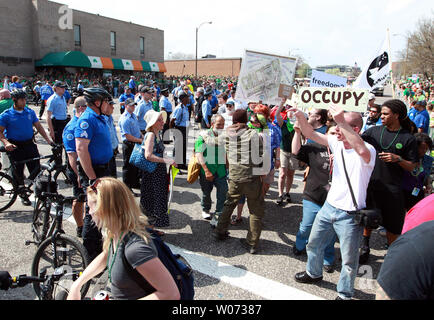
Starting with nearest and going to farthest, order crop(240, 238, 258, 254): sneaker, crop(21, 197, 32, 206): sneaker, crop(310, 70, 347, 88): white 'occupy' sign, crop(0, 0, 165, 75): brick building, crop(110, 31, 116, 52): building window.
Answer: crop(240, 238, 258, 254): sneaker
crop(21, 197, 32, 206): sneaker
crop(310, 70, 347, 88): white 'occupy' sign
crop(0, 0, 165, 75): brick building
crop(110, 31, 116, 52): building window

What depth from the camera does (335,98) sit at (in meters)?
3.31

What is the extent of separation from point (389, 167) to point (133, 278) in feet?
10.6

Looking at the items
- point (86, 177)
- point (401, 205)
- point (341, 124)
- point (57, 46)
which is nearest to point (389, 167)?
point (401, 205)

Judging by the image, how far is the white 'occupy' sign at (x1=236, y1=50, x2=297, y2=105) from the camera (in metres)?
4.07

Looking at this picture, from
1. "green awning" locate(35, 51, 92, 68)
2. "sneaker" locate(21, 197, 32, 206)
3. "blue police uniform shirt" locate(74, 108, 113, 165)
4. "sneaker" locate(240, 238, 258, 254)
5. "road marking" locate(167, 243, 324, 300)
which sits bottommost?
"road marking" locate(167, 243, 324, 300)

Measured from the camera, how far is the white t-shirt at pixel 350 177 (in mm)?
2850

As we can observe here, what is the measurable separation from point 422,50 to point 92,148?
153ft

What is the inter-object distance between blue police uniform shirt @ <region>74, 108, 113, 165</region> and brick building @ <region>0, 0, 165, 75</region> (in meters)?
32.1

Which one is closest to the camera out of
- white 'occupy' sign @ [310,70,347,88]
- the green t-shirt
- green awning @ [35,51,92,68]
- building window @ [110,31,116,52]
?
the green t-shirt

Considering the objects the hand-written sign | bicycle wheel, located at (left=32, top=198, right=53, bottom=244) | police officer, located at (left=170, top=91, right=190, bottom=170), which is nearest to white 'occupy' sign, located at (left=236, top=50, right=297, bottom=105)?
the hand-written sign

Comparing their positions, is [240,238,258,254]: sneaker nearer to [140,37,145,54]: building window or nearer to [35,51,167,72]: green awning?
[35,51,167,72]: green awning

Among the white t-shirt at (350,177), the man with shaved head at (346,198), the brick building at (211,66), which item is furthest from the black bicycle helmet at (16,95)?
the brick building at (211,66)

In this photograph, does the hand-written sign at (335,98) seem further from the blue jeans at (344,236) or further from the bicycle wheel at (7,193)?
the bicycle wheel at (7,193)

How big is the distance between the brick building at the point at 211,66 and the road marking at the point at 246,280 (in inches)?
2676
